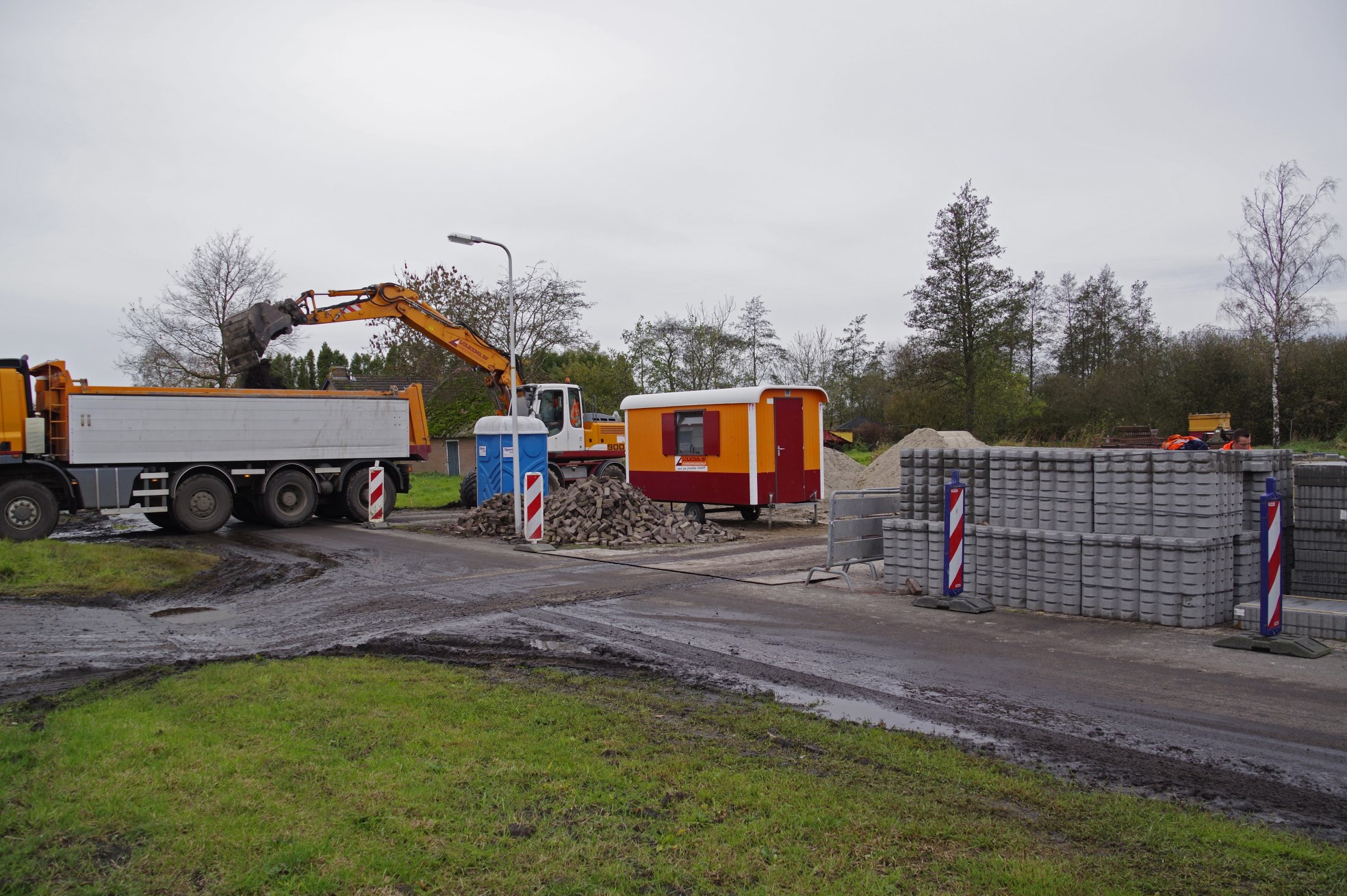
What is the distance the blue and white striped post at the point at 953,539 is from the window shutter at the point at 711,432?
332 inches

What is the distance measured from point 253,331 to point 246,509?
3967 millimetres

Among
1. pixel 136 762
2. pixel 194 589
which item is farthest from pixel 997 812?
pixel 194 589

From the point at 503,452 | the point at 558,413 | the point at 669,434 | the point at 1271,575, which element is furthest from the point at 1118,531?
the point at 558,413

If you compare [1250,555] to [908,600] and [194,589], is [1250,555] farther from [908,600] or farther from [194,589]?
[194,589]

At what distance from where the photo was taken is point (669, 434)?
18.9m

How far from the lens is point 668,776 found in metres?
4.39

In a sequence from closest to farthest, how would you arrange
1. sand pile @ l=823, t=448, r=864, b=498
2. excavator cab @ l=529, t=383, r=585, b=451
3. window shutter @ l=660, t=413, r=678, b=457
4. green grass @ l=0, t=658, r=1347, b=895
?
green grass @ l=0, t=658, r=1347, b=895 → window shutter @ l=660, t=413, r=678, b=457 → excavator cab @ l=529, t=383, r=585, b=451 → sand pile @ l=823, t=448, r=864, b=498

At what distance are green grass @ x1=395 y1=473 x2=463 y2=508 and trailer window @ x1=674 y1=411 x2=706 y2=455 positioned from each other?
719 centimetres

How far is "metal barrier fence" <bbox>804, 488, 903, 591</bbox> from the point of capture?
36.4 feet

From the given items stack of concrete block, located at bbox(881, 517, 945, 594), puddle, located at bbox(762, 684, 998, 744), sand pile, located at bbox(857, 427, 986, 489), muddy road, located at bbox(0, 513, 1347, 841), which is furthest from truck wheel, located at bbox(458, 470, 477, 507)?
puddle, located at bbox(762, 684, 998, 744)

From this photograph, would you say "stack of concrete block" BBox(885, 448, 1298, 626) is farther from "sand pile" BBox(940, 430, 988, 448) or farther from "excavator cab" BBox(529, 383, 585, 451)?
"sand pile" BBox(940, 430, 988, 448)

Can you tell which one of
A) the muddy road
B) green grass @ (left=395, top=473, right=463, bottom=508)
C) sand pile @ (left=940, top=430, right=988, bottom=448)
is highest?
sand pile @ (left=940, top=430, right=988, bottom=448)

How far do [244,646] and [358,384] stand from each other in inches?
2422

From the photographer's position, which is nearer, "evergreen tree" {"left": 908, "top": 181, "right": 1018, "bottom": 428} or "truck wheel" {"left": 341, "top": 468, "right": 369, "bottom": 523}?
"truck wheel" {"left": 341, "top": 468, "right": 369, "bottom": 523}
